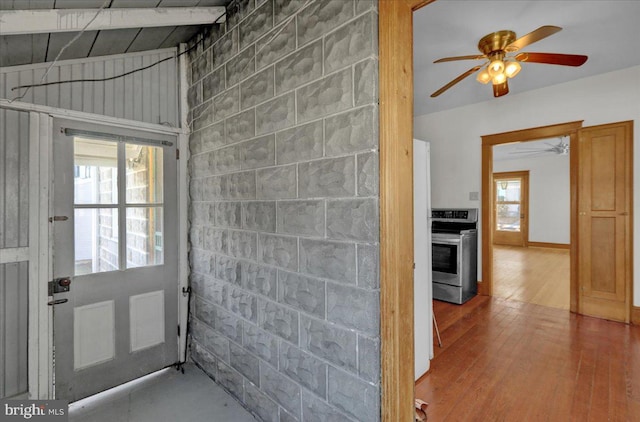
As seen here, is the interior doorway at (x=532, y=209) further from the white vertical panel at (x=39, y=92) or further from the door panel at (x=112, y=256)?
the white vertical panel at (x=39, y=92)

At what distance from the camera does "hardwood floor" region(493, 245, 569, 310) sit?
4.04 m

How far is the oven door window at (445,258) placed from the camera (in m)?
3.79

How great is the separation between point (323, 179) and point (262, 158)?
1.76 ft

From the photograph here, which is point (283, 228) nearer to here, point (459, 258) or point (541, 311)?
point (459, 258)

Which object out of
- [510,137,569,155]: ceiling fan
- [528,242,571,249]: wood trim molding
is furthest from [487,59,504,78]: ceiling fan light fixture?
[528,242,571,249]: wood trim molding

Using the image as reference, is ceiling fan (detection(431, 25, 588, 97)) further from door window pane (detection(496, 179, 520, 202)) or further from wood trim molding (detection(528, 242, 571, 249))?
door window pane (detection(496, 179, 520, 202))

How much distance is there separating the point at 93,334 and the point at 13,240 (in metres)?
0.79

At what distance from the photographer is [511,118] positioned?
159 inches

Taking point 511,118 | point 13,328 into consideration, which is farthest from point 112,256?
point 511,118

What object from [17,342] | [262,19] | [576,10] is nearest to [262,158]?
[262,19]

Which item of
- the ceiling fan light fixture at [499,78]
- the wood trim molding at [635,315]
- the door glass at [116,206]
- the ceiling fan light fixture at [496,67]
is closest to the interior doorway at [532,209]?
the wood trim molding at [635,315]

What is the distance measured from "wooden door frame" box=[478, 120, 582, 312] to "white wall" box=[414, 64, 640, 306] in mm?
77

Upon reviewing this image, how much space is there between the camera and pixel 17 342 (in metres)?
1.79

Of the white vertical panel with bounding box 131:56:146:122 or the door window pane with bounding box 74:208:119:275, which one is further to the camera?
the white vertical panel with bounding box 131:56:146:122
